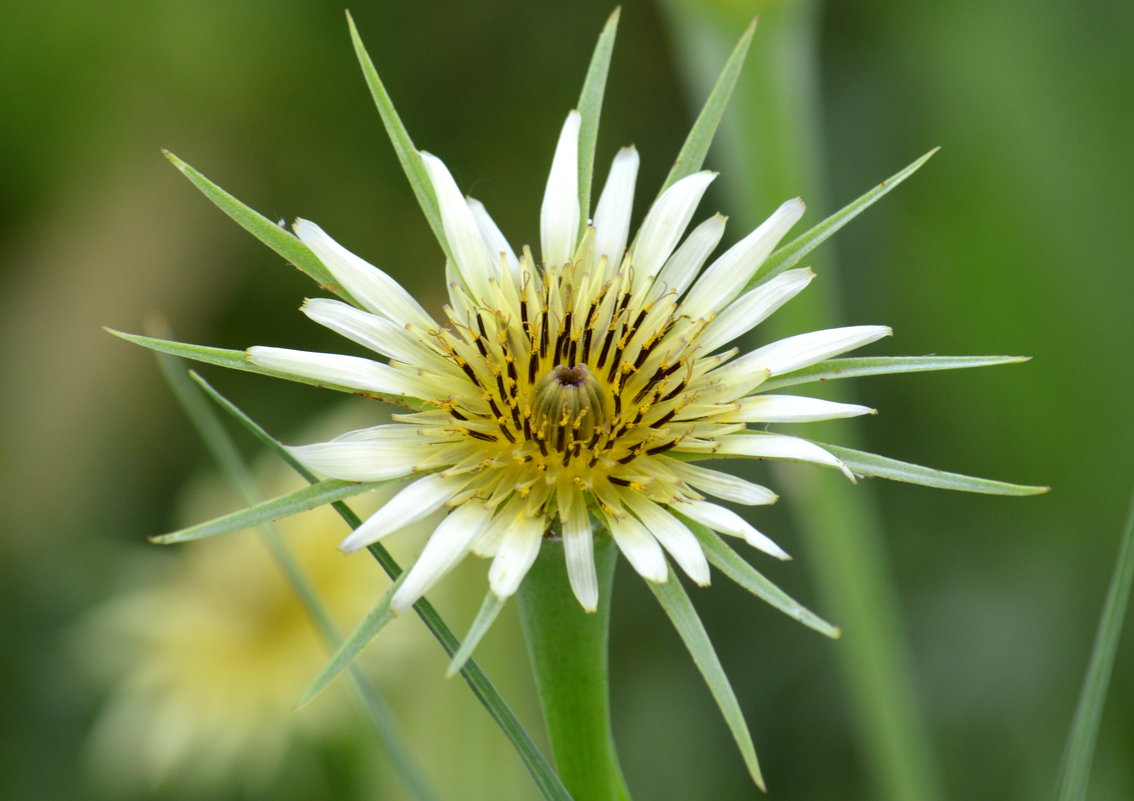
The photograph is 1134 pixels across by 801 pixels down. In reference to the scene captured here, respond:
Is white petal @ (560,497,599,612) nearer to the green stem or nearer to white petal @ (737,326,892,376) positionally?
the green stem

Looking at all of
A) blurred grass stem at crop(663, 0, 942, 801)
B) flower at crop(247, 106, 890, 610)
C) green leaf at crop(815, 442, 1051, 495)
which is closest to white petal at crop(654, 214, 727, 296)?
flower at crop(247, 106, 890, 610)

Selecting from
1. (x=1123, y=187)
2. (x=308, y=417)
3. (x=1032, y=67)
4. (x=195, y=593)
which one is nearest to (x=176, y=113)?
(x=308, y=417)

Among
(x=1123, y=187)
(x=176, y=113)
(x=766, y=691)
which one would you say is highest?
(x=176, y=113)

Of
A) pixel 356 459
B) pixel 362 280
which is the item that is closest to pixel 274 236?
pixel 362 280

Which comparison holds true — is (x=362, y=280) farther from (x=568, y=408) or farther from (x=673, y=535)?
(x=673, y=535)

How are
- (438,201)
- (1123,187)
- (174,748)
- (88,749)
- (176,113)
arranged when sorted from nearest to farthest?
(438,201)
(174,748)
(88,749)
(1123,187)
(176,113)

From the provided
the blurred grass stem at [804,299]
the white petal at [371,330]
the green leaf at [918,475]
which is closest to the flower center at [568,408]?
the white petal at [371,330]

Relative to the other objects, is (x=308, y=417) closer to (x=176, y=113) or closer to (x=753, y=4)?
(x=176, y=113)
